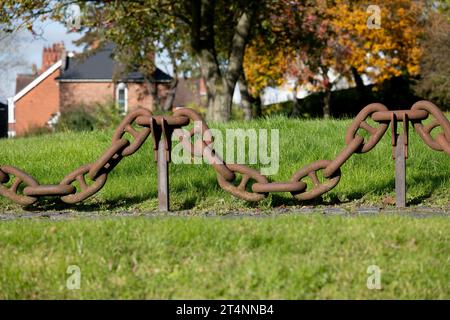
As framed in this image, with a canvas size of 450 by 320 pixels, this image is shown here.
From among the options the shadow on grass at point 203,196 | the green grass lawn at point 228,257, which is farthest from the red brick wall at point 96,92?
the green grass lawn at point 228,257

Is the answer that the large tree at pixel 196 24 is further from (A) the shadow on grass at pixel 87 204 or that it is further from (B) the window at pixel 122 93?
(B) the window at pixel 122 93

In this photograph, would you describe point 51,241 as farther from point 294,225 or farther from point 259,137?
point 259,137

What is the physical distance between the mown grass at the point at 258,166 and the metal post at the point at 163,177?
1.27 feet

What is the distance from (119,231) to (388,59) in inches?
1354

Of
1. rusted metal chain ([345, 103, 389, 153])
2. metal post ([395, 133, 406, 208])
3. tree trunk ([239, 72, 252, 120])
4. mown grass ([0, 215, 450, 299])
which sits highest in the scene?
tree trunk ([239, 72, 252, 120])

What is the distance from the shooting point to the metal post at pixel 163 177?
6.76 meters

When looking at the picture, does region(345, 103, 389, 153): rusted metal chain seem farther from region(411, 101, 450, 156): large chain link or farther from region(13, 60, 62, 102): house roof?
region(13, 60, 62, 102): house roof

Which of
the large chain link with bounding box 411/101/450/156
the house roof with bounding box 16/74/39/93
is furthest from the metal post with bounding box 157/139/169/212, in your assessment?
the house roof with bounding box 16/74/39/93

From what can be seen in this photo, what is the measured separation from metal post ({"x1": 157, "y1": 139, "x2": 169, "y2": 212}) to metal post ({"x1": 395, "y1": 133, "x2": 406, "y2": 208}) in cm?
209

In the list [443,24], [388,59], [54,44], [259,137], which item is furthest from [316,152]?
[54,44]

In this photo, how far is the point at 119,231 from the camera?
17.1 ft

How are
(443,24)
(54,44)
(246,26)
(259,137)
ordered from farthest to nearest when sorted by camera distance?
(54,44)
(443,24)
(246,26)
(259,137)

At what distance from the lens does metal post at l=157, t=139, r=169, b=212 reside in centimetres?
676

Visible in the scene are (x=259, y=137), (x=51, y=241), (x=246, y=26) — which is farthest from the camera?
(x=246, y=26)
